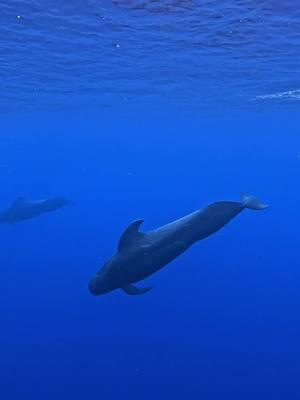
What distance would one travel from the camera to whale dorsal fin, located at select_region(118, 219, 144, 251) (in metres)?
9.52

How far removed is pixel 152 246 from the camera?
31.1ft

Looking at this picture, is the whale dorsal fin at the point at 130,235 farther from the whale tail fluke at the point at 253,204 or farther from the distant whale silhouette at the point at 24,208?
the distant whale silhouette at the point at 24,208

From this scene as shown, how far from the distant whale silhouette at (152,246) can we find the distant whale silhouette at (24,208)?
15510 mm

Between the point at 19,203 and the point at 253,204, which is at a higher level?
the point at 253,204

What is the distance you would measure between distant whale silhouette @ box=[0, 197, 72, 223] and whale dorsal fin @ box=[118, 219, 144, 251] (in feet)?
51.1

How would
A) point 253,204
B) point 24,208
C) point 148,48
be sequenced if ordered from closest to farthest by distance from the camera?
point 253,204 < point 148,48 < point 24,208

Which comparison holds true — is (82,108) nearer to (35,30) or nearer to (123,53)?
(123,53)

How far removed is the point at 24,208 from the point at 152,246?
1613 centimetres

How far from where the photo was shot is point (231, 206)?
9.80 metres

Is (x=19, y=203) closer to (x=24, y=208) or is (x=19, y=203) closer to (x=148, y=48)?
(x=24, y=208)

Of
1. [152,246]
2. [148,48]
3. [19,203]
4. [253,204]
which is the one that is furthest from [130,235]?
[19,203]

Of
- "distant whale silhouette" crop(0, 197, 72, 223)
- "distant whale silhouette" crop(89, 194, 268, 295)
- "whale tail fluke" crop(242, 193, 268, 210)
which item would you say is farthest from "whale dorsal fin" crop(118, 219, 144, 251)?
"distant whale silhouette" crop(0, 197, 72, 223)

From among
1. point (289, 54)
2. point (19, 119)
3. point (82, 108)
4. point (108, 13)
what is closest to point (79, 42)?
point (108, 13)

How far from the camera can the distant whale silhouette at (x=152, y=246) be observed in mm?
9445
